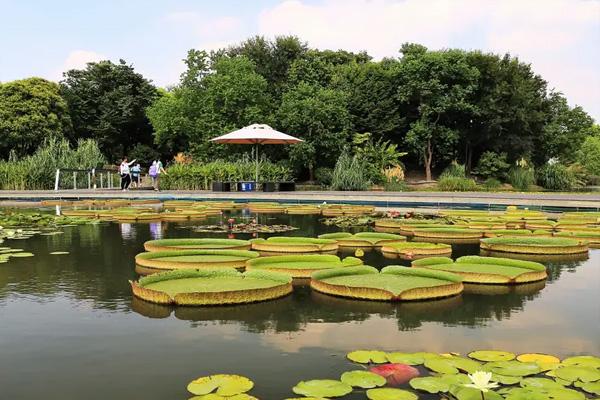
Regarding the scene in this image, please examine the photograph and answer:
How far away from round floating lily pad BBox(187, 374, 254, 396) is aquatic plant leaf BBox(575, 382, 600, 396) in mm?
1500

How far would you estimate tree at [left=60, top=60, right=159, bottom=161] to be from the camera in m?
34.8

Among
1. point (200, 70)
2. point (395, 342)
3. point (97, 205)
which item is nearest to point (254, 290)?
point (395, 342)

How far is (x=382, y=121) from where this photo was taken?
28812 millimetres

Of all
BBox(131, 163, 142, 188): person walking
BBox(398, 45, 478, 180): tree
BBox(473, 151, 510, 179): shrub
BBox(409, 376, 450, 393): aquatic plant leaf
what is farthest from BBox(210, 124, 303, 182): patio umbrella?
BBox(409, 376, 450, 393): aquatic plant leaf

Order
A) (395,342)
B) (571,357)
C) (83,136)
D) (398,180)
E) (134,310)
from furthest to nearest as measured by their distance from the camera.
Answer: (83,136) → (398,180) → (134,310) → (395,342) → (571,357)

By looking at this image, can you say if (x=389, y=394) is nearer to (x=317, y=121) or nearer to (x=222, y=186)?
(x=222, y=186)

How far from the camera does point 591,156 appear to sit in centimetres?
5194

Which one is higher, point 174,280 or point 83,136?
point 83,136

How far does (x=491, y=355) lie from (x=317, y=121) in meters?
22.2

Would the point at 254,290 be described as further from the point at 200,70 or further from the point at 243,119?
the point at 200,70

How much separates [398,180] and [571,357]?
21.5m

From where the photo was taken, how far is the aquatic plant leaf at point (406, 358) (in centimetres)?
300

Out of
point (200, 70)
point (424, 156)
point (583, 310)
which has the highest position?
point (200, 70)

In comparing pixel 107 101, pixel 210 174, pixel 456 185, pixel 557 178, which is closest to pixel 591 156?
pixel 557 178
